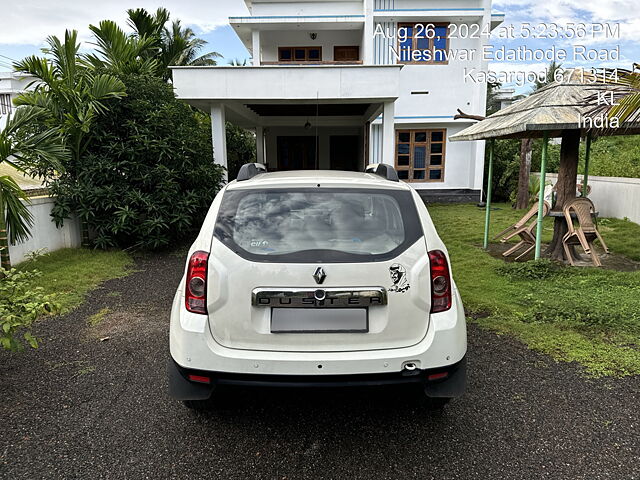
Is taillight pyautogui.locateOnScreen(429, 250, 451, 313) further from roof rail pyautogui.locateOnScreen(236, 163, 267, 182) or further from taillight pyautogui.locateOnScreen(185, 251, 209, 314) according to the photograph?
roof rail pyautogui.locateOnScreen(236, 163, 267, 182)

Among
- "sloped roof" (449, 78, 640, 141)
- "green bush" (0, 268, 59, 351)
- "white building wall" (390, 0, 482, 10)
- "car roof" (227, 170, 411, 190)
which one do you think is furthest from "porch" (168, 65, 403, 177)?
"car roof" (227, 170, 411, 190)

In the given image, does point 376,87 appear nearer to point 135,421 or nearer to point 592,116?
point 592,116

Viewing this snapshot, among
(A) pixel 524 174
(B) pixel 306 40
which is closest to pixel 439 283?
(A) pixel 524 174

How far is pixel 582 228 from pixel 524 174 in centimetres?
894

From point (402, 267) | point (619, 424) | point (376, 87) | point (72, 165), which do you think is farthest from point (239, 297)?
point (376, 87)

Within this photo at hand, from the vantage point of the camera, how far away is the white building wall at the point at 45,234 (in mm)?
7191

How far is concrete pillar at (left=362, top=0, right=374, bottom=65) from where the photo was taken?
16.1 metres

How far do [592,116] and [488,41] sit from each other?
12.8 m

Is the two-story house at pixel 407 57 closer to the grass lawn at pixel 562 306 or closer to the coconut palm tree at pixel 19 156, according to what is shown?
the coconut palm tree at pixel 19 156

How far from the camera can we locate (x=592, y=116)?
19.2 ft

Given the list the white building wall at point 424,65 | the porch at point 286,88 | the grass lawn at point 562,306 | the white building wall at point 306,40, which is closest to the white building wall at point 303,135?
the white building wall at point 306,40

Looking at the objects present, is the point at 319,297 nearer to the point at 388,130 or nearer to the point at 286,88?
the point at 286,88

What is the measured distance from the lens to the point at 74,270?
23.4 feet

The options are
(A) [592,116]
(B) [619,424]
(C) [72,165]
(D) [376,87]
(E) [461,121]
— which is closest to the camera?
(B) [619,424]
